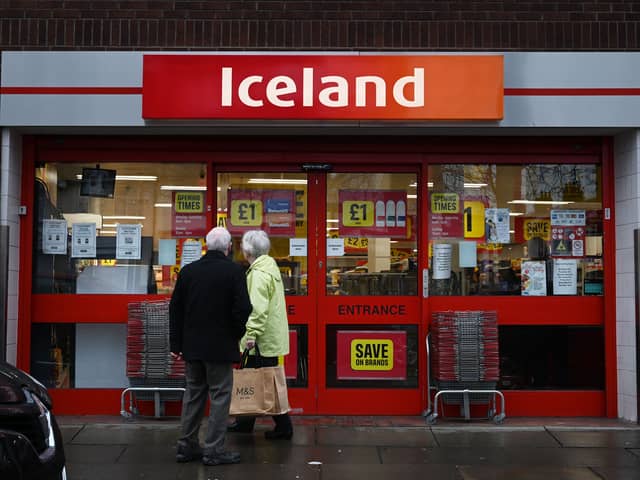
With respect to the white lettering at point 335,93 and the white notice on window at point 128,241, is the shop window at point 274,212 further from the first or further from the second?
the white lettering at point 335,93

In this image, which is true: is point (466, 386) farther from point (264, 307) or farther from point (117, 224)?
point (117, 224)

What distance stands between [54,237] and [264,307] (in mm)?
2886

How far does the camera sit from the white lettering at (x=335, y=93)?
7602mm

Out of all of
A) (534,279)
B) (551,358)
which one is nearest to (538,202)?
(534,279)

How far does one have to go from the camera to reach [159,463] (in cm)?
638

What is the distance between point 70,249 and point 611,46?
5.86 meters

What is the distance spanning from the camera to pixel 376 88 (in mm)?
7617

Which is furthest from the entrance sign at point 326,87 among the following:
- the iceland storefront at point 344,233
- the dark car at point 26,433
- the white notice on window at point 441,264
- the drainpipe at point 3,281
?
the dark car at point 26,433

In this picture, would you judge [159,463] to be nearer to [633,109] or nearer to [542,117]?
[542,117]

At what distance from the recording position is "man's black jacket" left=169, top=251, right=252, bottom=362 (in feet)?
19.9

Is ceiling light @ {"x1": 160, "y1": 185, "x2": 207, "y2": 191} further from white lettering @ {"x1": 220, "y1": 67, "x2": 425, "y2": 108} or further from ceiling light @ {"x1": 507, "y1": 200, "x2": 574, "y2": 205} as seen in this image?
ceiling light @ {"x1": 507, "y1": 200, "x2": 574, "y2": 205}

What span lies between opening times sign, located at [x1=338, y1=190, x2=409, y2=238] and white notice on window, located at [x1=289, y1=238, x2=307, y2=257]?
0.46 m

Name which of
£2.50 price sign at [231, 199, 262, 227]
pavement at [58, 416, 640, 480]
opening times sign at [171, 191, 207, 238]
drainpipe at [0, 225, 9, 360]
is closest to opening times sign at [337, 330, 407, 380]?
pavement at [58, 416, 640, 480]

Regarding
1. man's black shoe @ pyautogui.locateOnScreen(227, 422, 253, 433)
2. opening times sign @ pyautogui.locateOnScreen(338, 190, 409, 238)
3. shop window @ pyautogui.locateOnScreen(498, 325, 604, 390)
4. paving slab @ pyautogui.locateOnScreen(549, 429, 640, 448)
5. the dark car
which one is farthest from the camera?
opening times sign @ pyautogui.locateOnScreen(338, 190, 409, 238)
